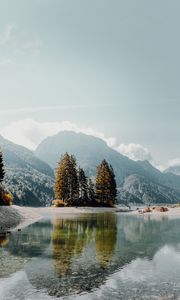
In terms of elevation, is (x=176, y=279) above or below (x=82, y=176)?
below

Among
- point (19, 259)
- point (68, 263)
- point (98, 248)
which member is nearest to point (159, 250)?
Result: point (98, 248)

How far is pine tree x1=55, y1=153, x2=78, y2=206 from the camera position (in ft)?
392

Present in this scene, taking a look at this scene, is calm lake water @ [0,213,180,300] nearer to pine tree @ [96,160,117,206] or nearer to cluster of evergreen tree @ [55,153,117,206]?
cluster of evergreen tree @ [55,153,117,206]

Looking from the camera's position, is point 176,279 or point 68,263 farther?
point 68,263

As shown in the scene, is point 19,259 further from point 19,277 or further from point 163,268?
point 163,268

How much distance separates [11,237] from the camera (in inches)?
1533

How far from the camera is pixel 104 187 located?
130 metres

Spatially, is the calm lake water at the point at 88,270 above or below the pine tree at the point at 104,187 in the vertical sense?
below

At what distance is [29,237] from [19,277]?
770 inches

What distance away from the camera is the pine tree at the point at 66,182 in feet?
392

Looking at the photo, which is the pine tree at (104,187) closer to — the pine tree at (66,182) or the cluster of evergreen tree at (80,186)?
the cluster of evergreen tree at (80,186)

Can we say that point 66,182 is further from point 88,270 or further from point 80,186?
point 88,270

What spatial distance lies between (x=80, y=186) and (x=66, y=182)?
8815mm

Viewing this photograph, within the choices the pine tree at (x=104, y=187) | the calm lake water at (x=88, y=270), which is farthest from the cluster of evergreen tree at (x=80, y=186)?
the calm lake water at (x=88, y=270)
